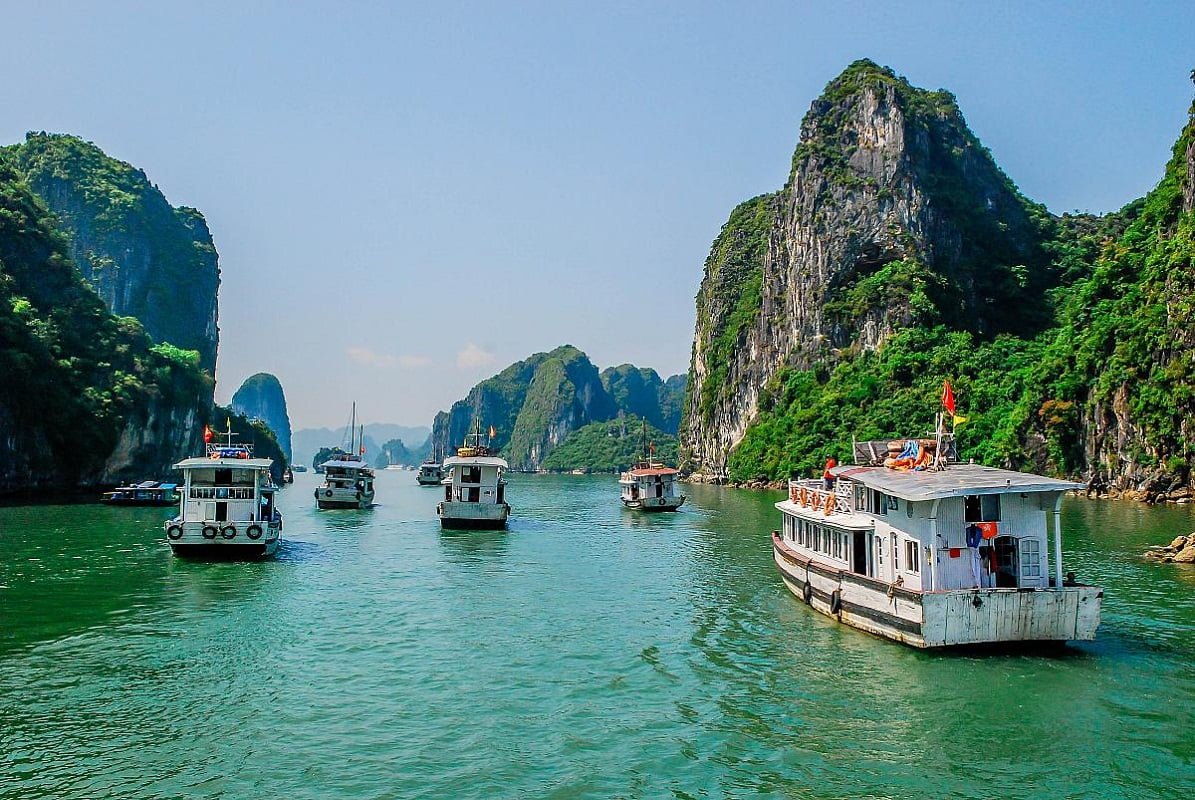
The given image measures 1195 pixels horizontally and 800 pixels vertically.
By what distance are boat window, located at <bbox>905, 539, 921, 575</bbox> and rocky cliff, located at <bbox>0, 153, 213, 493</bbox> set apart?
72.3 m

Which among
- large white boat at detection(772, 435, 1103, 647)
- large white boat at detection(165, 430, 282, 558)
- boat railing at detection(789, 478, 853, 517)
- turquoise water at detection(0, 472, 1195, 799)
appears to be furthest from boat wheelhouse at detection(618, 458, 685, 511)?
large white boat at detection(772, 435, 1103, 647)

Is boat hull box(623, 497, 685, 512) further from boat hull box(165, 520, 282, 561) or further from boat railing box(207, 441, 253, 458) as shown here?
boat railing box(207, 441, 253, 458)

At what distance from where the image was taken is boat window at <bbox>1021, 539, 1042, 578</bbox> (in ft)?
65.7

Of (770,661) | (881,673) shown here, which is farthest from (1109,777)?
(770,661)

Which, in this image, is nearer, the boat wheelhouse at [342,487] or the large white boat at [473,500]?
the large white boat at [473,500]

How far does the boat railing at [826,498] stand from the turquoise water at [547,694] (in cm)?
325

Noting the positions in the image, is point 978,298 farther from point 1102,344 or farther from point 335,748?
point 335,748

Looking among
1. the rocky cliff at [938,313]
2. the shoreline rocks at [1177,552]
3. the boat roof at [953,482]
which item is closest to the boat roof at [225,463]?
the boat roof at [953,482]

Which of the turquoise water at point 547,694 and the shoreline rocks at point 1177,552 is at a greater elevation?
the shoreline rocks at point 1177,552

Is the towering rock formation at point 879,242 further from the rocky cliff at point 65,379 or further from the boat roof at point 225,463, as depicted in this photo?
the boat roof at point 225,463

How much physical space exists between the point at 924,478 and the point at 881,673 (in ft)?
17.7

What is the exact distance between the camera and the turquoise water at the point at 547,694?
13539 mm

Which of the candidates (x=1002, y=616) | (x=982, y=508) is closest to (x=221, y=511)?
(x=982, y=508)

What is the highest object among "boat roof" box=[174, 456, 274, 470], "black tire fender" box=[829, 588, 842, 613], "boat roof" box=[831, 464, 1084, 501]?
"boat roof" box=[174, 456, 274, 470]
